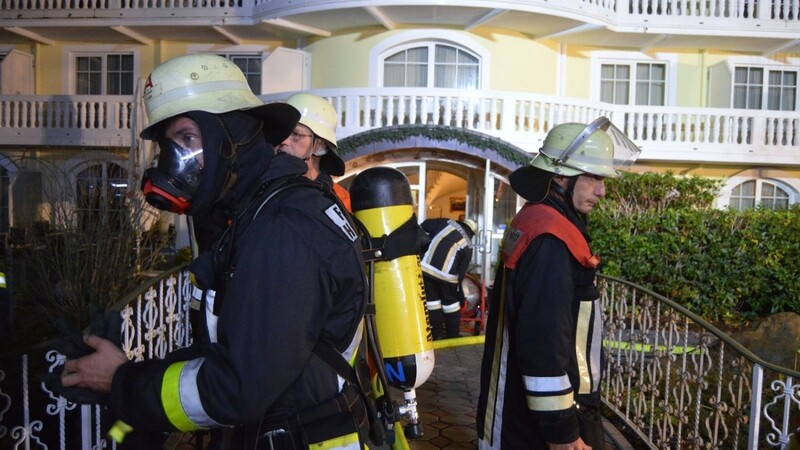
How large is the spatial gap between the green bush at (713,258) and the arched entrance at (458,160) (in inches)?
78.8

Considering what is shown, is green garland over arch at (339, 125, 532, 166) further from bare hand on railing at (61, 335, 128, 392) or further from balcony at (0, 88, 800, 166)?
bare hand on railing at (61, 335, 128, 392)

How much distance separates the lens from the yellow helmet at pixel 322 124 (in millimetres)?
3475

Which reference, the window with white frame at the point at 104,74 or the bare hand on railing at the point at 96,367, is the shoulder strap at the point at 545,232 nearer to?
the bare hand on railing at the point at 96,367

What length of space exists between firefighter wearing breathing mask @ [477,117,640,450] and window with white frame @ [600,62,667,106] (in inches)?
491

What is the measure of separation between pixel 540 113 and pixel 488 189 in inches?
95.0

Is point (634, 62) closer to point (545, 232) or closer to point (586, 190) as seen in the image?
point (586, 190)

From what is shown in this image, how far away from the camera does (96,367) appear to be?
1463mm

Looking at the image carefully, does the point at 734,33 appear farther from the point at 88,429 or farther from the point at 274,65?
the point at 88,429

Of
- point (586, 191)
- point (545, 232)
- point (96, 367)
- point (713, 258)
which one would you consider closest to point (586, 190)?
point (586, 191)

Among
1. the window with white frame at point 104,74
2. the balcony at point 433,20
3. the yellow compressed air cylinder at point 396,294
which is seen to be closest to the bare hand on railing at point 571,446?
the yellow compressed air cylinder at point 396,294

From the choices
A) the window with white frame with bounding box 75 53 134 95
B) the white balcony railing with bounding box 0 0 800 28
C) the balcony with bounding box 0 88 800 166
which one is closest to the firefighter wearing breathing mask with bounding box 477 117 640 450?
the balcony with bounding box 0 88 800 166

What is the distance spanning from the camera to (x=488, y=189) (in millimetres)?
10695

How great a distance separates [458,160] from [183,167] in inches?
383

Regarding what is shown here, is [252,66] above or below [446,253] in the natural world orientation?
above
